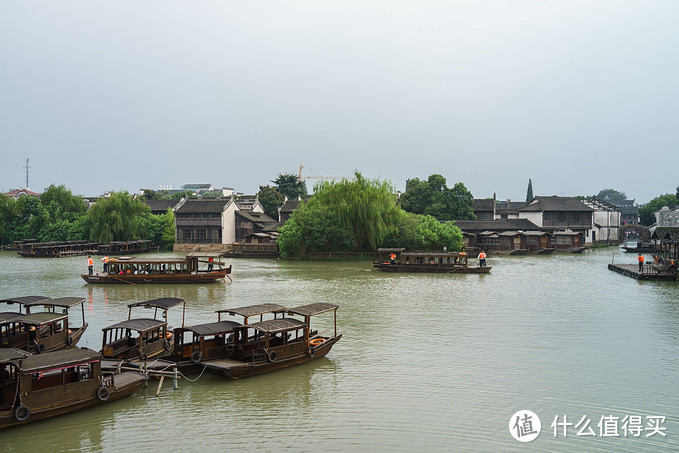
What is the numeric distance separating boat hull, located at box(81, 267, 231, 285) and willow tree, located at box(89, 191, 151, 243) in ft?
78.1

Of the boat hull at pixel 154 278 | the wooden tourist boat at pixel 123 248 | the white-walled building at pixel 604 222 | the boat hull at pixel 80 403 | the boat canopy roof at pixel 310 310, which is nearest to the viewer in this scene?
the boat hull at pixel 80 403

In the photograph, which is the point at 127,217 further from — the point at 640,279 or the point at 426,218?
the point at 640,279

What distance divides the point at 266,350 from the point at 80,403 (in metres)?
3.97

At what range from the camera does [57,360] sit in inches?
381

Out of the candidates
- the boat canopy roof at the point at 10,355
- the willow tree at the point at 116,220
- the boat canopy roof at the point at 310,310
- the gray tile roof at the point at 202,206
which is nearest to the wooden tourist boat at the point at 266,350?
the boat canopy roof at the point at 310,310

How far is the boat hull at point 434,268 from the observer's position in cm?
3284

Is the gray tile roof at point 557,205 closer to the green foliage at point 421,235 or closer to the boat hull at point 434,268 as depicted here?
the green foliage at point 421,235

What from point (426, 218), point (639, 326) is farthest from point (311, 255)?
point (639, 326)

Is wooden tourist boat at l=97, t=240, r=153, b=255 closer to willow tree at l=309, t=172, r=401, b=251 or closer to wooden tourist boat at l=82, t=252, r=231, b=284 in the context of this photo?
willow tree at l=309, t=172, r=401, b=251

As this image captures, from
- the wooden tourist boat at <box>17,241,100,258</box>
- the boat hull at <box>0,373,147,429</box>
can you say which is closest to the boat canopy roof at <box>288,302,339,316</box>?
the boat hull at <box>0,373,147,429</box>

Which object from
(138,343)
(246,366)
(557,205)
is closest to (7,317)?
(138,343)

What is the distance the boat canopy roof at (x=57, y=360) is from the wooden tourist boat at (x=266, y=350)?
2.68m

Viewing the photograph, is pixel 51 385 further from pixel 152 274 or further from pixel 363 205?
pixel 363 205

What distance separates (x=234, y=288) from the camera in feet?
86.7
